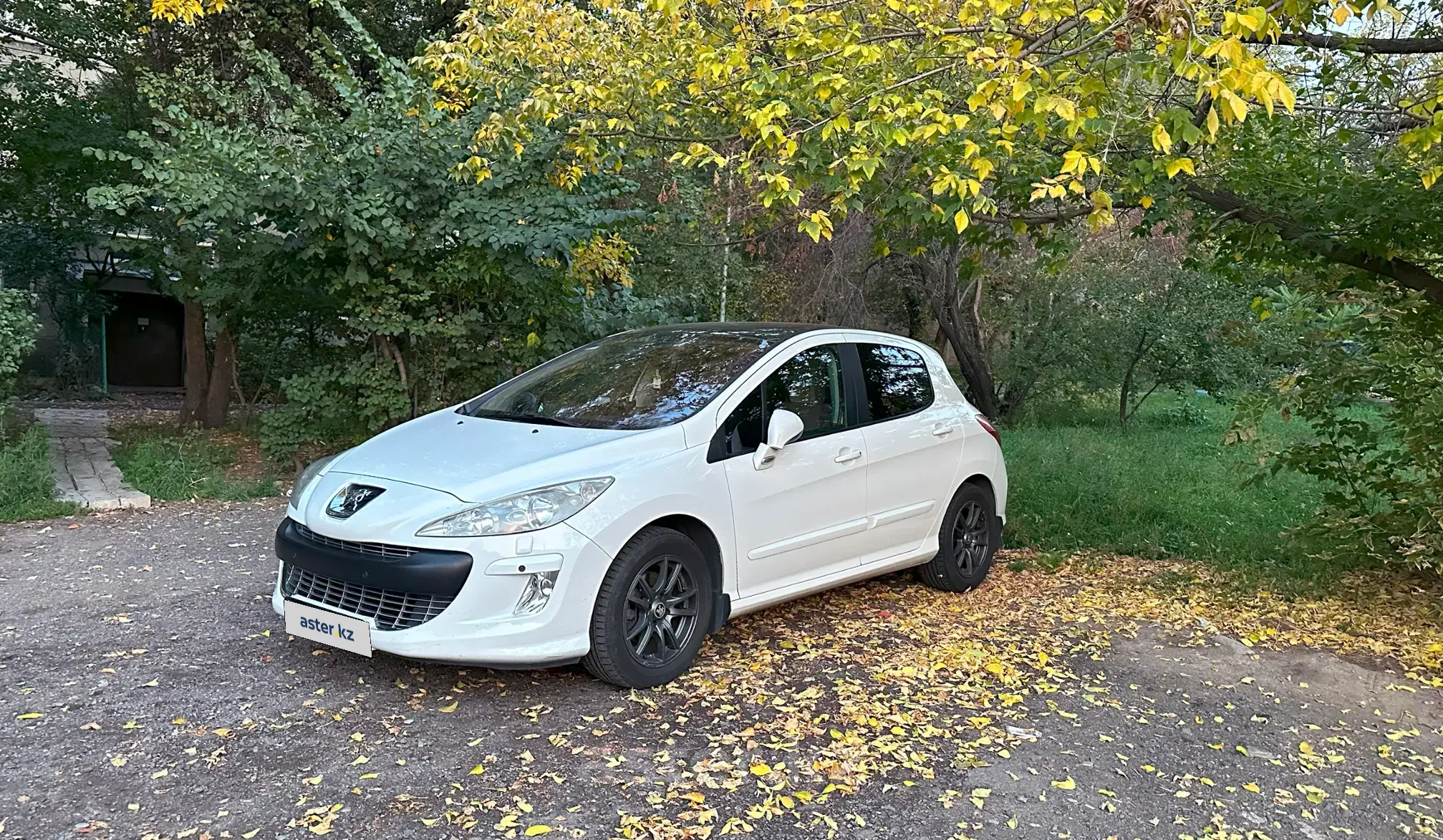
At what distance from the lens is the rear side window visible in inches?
209

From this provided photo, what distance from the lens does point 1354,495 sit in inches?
241

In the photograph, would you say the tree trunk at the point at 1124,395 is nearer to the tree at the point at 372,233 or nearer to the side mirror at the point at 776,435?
the tree at the point at 372,233

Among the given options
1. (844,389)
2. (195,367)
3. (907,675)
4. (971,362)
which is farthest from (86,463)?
(971,362)

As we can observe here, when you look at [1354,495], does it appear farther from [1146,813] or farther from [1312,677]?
[1146,813]

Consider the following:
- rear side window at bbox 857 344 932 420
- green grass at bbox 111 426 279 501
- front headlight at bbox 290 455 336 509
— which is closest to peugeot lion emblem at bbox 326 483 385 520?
front headlight at bbox 290 455 336 509

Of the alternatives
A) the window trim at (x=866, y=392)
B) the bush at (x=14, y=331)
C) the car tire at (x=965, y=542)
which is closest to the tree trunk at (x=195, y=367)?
the bush at (x=14, y=331)

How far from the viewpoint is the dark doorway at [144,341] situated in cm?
1770

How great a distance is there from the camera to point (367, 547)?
3.88 metres

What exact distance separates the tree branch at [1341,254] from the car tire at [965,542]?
2386 mm

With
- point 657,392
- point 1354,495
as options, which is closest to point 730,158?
point 657,392

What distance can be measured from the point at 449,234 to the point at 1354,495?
6.72m

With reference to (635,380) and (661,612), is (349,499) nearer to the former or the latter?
(661,612)

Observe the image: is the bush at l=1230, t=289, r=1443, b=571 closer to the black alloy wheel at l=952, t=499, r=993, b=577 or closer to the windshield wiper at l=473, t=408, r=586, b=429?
the black alloy wheel at l=952, t=499, r=993, b=577

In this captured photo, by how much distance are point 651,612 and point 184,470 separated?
6528 millimetres
